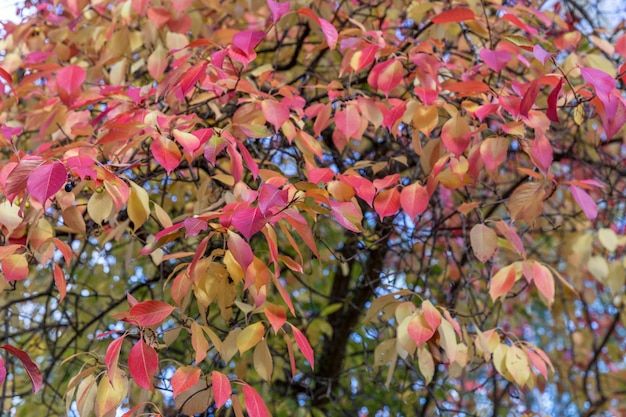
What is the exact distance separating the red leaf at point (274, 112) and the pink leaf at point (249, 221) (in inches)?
14.6

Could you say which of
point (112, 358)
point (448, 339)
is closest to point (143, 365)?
point (112, 358)

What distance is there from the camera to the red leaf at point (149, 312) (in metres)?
1.07

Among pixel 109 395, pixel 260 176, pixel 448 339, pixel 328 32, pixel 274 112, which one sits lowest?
pixel 448 339

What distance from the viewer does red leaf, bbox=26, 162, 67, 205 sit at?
38.1 inches

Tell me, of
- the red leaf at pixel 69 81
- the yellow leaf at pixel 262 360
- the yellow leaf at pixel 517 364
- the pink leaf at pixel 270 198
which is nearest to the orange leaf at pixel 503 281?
the yellow leaf at pixel 517 364

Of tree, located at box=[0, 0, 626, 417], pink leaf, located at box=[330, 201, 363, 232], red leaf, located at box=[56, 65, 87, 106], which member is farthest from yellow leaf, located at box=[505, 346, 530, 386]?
red leaf, located at box=[56, 65, 87, 106]

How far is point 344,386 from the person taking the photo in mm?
2406

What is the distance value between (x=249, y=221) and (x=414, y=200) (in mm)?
442

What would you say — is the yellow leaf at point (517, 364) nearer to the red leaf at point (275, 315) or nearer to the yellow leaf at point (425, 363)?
the yellow leaf at point (425, 363)

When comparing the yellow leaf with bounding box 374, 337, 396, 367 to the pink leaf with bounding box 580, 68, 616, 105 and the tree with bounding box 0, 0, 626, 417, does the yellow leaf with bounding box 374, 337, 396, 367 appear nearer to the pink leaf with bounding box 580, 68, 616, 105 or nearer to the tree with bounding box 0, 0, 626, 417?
the tree with bounding box 0, 0, 626, 417

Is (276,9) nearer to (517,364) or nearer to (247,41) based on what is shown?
(247,41)

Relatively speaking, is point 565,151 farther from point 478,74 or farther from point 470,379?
point 470,379

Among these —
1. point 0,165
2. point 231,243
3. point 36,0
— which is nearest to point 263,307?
point 231,243

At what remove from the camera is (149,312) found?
1.08 metres
